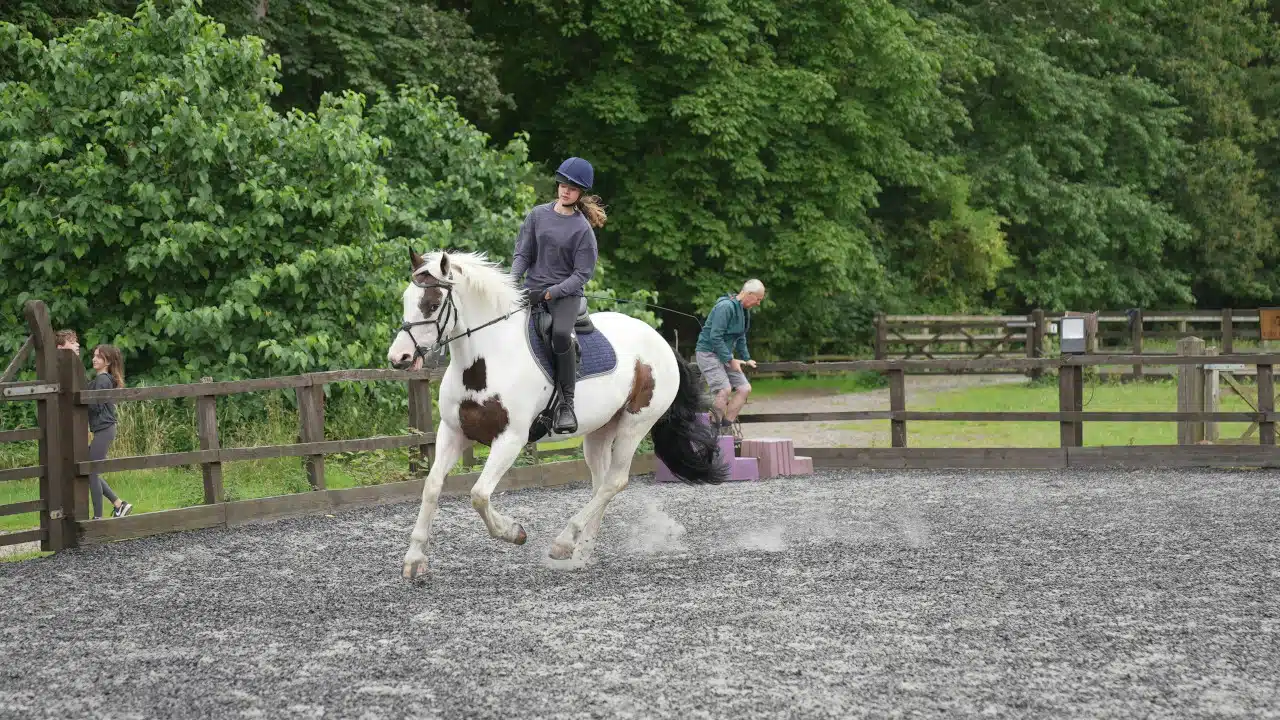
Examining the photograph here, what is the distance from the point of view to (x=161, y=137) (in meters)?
15.0

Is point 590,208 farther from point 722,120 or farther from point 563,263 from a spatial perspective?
point 722,120

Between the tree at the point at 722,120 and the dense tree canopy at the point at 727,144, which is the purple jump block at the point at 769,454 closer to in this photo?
the dense tree canopy at the point at 727,144

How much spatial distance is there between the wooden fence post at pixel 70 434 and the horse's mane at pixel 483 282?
11.0 ft

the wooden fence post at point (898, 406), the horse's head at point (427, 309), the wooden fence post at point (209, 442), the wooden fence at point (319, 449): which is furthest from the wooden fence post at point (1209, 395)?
the wooden fence post at point (209, 442)

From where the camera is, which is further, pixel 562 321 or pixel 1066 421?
pixel 1066 421

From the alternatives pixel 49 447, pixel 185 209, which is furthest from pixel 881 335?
pixel 49 447

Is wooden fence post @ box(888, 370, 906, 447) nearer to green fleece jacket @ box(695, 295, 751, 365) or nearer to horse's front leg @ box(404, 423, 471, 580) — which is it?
green fleece jacket @ box(695, 295, 751, 365)

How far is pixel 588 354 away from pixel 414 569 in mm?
1775

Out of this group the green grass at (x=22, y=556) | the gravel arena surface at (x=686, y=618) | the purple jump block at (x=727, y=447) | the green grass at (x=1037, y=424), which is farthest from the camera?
the green grass at (x=1037, y=424)

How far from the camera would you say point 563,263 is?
8711 millimetres

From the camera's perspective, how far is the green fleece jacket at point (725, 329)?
46.5 feet

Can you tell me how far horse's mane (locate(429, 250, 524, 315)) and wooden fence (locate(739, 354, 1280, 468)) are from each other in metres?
6.50

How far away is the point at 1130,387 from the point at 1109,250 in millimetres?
13258

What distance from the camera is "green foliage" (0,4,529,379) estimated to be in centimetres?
1497
